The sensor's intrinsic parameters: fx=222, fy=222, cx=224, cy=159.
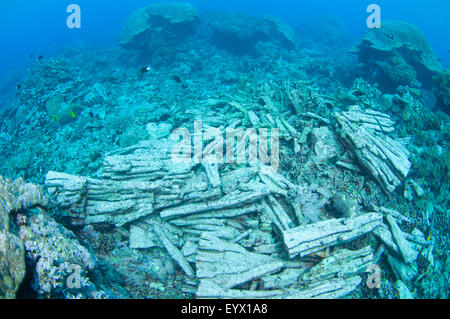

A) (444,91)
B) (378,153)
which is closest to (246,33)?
(444,91)

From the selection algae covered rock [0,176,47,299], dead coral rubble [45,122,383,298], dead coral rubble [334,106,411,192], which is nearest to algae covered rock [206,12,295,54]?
dead coral rubble [334,106,411,192]

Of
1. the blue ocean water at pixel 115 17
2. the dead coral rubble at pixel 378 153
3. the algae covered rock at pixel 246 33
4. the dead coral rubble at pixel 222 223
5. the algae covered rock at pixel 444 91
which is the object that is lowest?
the dead coral rubble at pixel 222 223

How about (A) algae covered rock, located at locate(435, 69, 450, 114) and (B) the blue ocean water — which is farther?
(B) the blue ocean water

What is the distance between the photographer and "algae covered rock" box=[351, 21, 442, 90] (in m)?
14.2

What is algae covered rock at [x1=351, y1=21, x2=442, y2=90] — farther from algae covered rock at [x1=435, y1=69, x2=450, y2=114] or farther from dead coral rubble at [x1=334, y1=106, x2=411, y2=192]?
dead coral rubble at [x1=334, y1=106, x2=411, y2=192]

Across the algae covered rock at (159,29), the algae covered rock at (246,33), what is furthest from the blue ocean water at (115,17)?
the algae covered rock at (246,33)

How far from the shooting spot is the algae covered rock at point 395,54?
1419 centimetres

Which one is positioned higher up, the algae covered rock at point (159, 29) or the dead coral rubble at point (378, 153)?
the algae covered rock at point (159, 29)

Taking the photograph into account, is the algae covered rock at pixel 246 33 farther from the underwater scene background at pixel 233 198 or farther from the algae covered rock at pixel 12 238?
the algae covered rock at pixel 12 238

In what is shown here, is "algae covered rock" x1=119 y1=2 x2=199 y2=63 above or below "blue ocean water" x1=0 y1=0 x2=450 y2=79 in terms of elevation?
below

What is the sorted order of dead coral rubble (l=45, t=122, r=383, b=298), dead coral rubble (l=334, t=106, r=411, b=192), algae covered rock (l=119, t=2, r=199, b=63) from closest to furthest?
1. dead coral rubble (l=45, t=122, r=383, b=298)
2. dead coral rubble (l=334, t=106, r=411, b=192)
3. algae covered rock (l=119, t=2, r=199, b=63)

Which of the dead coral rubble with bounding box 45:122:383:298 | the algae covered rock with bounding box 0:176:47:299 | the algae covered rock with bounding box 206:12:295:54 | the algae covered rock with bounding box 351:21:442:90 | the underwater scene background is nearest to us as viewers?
the algae covered rock with bounding box 0:176:47:299

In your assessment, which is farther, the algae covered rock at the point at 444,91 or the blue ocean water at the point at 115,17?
the blue ocean water at the point at 115,17

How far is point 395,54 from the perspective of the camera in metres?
14.8
